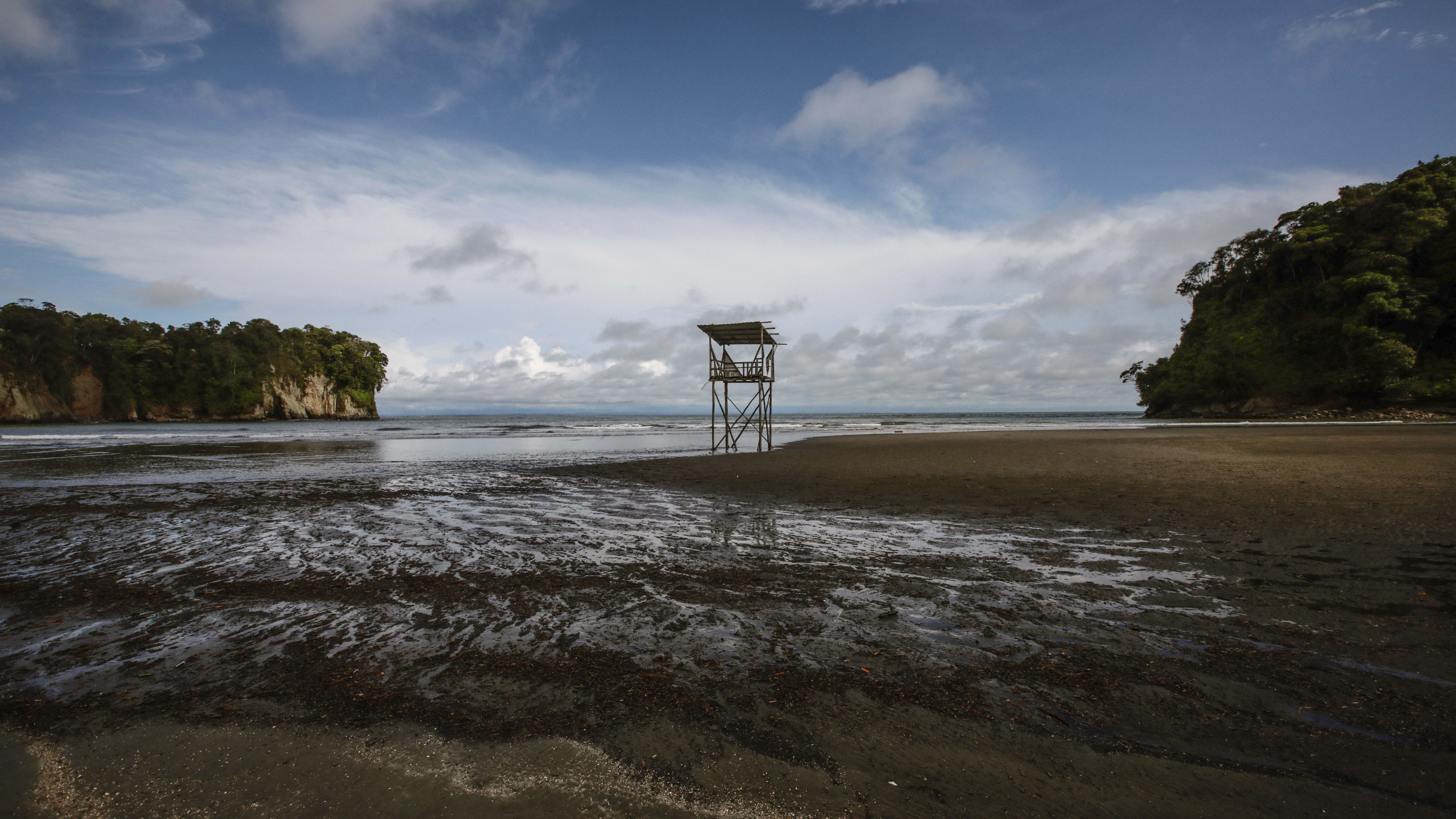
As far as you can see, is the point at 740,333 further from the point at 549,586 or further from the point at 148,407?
the point at 148,407

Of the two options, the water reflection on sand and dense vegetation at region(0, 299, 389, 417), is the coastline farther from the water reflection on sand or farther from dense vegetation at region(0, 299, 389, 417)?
dense vegetation at region(0, 299, 389, 417)

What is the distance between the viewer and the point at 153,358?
63.4 meters

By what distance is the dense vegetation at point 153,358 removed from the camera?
56750 millimetres

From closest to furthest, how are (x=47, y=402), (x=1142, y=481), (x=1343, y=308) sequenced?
(x=1142, y=481) < (x=1343, y=308) < (x=47, y=402)

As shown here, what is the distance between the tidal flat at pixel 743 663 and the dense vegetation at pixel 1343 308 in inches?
1725

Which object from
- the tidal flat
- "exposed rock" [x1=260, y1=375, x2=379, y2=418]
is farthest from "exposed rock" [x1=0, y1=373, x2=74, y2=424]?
the tidal flat

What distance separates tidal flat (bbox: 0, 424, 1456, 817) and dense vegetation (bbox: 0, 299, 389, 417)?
7522 centimetres

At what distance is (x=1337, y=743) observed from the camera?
2453 mm

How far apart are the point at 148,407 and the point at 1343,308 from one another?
118m

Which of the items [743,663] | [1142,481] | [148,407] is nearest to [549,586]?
[743,663]

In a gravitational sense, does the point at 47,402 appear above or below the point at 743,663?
above

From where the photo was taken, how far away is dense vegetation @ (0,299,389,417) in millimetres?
56750

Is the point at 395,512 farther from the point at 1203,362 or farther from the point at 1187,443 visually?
the point at 1203,362

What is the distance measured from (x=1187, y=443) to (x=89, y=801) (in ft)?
85.1
